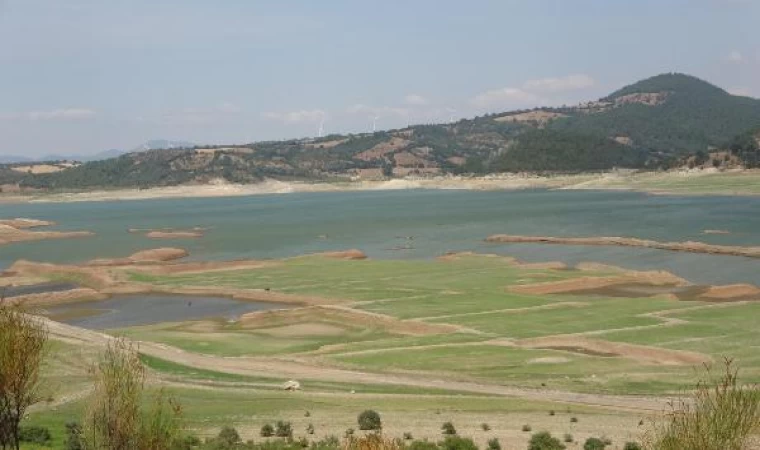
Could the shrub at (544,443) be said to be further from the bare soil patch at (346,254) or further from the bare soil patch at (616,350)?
the bare soil patch at (346,254)

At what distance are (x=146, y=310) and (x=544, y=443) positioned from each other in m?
46.9

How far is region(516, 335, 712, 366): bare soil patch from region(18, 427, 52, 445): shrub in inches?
985

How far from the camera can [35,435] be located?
24.8m

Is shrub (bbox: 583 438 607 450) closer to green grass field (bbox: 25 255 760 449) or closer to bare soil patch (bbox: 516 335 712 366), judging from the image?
green grass field (bbox: 25 255 760 449)

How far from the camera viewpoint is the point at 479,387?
35625mm

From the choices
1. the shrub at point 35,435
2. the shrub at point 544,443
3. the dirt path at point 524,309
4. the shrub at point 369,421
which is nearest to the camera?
the shrub at point 544,443

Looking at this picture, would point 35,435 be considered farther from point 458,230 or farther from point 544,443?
point 458,230

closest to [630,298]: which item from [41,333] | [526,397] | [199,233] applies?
[526,397]

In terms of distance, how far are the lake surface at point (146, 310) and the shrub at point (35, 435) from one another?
33.1 meters

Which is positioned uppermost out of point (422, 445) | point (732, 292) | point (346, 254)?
point (422, 445)

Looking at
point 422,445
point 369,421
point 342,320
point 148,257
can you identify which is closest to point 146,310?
point 342,320

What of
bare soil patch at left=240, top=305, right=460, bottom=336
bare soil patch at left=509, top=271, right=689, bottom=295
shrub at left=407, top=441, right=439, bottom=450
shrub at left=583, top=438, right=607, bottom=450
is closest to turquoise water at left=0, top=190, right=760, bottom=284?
bare soil patch at left=509, top=271, right=689, bottom=295

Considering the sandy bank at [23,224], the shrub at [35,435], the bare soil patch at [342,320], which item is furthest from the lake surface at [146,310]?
the sandy bank at [23,224]

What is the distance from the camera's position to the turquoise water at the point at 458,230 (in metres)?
86.9
